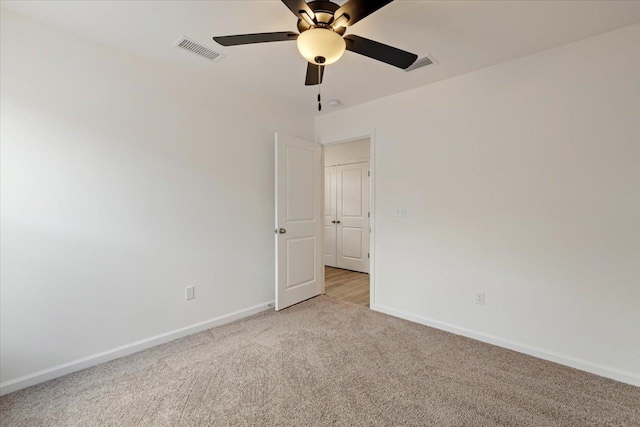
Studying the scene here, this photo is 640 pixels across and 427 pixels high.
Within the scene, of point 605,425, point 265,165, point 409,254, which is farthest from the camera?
point 265,165

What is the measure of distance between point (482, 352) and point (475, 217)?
1.15 metres

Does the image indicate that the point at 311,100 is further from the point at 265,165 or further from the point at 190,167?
the point at 190,167

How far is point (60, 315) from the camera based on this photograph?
2.05 meters

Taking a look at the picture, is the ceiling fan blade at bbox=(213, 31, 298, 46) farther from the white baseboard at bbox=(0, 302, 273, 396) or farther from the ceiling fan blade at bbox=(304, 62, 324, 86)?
the white baseboard at bbox=(0, 302, 273, 396)

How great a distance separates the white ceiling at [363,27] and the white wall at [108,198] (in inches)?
10.4

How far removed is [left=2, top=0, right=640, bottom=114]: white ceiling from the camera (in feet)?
5.87

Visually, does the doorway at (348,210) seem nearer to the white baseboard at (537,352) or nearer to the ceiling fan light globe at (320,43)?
the white baseboard at (537,352)

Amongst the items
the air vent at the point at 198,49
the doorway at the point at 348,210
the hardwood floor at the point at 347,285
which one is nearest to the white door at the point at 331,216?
the doorway at the point at 348,210

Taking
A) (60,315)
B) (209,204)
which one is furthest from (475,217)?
(60,315)

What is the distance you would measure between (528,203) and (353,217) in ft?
10.9

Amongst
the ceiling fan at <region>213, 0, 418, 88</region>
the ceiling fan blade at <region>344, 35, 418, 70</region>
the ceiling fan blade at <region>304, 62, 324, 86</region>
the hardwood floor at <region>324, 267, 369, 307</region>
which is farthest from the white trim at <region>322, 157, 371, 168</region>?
the ceiling fan at <region>213, 0, 418, 88</region>

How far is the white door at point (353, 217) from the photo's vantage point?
5.36 m

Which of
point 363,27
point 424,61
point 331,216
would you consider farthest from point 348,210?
point 363,27

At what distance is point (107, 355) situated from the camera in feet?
7.33
